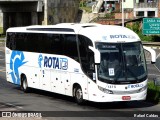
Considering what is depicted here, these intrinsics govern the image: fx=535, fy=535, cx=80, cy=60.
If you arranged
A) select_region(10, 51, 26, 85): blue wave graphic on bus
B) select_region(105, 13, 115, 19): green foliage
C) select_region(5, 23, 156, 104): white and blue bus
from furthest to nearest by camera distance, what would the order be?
select_region(105, 13, 115, 19): green foliage, select_region(10, 51, 26, 85): blue wave graphic on bus, select_region(5, 23, 156, 104): white and blue bus

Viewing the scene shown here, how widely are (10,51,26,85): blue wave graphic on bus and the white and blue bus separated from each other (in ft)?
4.85

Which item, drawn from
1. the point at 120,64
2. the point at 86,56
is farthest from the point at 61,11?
the point at 120,64

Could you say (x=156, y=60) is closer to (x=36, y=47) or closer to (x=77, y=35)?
(x=77, y=35)

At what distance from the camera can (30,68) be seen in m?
24.4

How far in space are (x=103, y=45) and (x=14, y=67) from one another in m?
8.00

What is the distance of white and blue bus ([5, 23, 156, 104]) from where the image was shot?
741 inches

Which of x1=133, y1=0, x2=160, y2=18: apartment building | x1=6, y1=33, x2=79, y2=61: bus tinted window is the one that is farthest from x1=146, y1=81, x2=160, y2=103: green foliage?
x1=133, y1=0, x2=160, y2=18: apartment building

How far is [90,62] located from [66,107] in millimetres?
1868

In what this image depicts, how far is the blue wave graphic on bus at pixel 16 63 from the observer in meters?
25.4

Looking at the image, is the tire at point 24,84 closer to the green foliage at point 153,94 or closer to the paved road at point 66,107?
the paved road at point 66,107

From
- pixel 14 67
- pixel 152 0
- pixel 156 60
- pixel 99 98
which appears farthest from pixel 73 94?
pixel 152 0

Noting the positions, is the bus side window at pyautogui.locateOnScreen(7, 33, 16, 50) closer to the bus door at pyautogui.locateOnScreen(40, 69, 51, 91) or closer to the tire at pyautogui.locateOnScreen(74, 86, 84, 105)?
the bus door at pyautogui.locateOnScreen(40, 69, 51, 91)

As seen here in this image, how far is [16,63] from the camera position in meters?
25.8

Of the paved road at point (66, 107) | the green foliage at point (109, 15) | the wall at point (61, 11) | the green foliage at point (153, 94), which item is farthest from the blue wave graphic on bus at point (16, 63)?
the green foliage at point (109, 15)
